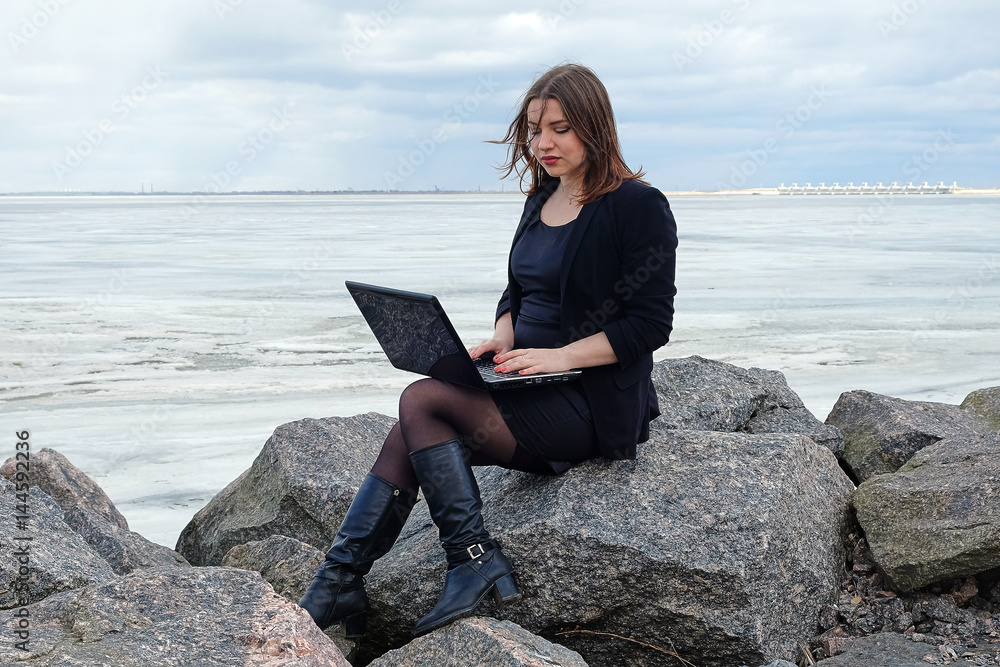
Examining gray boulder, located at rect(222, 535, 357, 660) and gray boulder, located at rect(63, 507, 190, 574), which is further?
gray boulder, located at rect(63, 507, 190, 574)

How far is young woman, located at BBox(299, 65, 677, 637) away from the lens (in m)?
3.04

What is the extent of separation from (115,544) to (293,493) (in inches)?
29.8

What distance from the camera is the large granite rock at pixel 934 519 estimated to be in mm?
3232

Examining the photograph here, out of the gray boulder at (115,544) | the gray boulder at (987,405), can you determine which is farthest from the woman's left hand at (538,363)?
the gray boulder at (987,405)

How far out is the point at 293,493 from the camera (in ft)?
14.3

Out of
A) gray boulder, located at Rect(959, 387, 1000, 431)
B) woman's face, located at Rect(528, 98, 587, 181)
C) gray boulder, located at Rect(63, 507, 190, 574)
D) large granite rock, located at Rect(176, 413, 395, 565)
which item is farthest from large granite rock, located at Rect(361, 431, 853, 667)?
gray boulder, located at Rect(959, 387, 1000, 431)

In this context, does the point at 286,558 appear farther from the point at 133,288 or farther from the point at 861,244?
the point at 861,244

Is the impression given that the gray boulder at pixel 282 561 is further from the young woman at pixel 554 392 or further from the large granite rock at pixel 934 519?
the large granite rock at pixel 934 519

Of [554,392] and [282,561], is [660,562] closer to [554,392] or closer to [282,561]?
[554,392]

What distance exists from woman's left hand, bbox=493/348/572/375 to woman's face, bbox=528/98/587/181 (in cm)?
66

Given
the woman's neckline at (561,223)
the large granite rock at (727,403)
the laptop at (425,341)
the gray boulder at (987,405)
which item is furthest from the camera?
the gray boulder at (987,405)

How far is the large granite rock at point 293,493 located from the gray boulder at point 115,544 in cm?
39

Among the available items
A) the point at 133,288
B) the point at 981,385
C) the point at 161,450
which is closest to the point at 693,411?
the point at 161,450

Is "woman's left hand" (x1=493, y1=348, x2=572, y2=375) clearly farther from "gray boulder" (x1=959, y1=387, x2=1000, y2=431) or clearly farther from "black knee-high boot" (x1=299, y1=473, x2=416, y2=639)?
"gray boulder" (x1=959, y1=387, x2=1000, y2=431)
